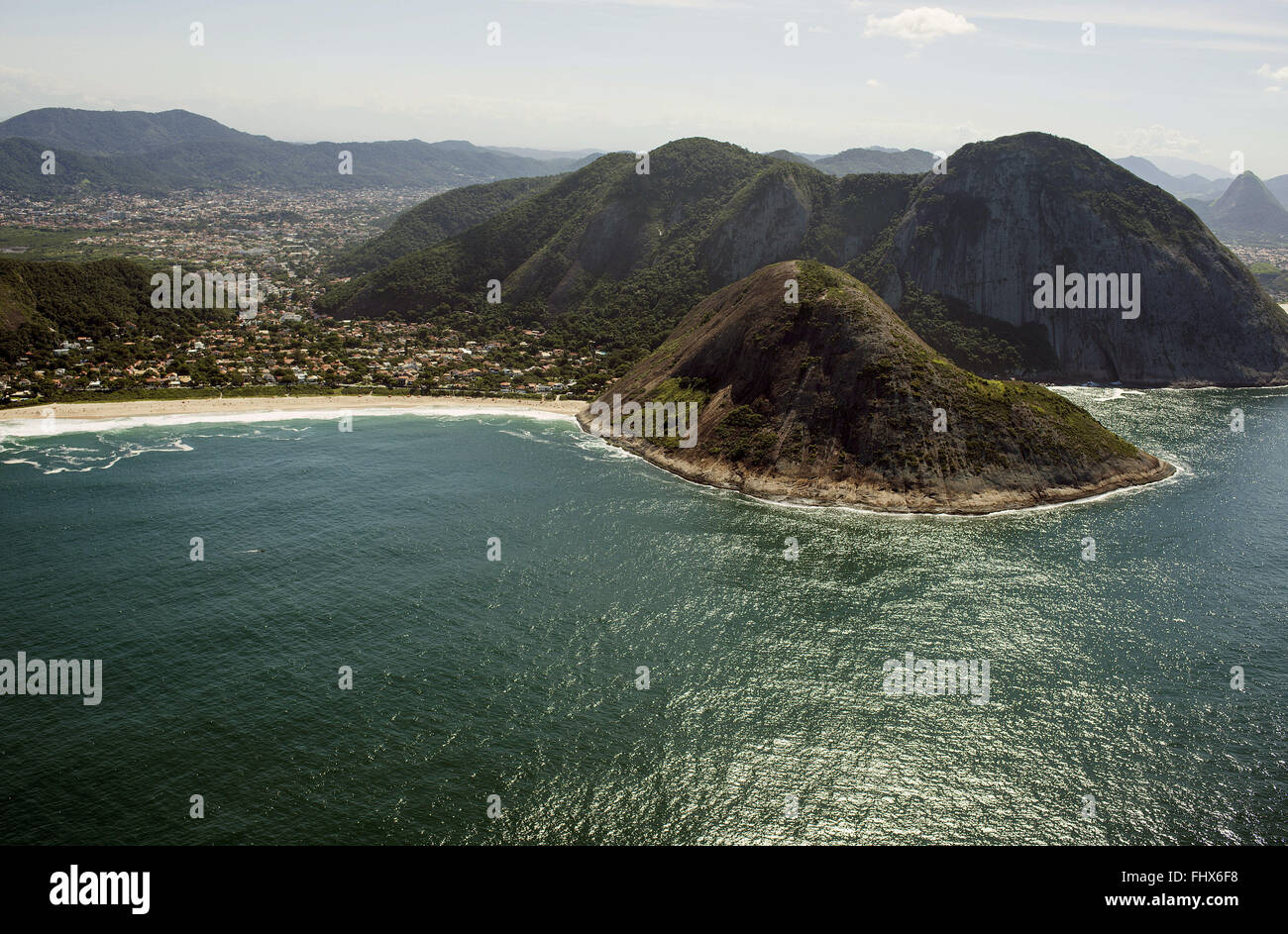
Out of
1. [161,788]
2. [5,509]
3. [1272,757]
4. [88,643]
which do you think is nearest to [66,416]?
[5,509]

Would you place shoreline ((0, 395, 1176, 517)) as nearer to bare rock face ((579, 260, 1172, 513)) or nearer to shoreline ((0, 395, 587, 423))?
shoreline ((0, 395, 587, 423))

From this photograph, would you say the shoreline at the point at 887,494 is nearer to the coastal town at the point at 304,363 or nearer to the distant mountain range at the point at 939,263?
the coastal town at the point at 304,363

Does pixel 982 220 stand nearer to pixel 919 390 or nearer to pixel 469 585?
pixel 919 390

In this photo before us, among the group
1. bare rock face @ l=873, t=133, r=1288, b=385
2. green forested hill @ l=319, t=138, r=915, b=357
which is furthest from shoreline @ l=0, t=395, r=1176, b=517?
bare rock face @ l=873, t=133, r=1288, b=385

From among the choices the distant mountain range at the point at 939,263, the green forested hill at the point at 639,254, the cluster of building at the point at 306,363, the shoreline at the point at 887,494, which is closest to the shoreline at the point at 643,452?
the shoreline at the point at 887,494

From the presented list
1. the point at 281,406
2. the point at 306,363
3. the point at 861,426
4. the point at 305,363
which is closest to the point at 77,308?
the point at 305,363
